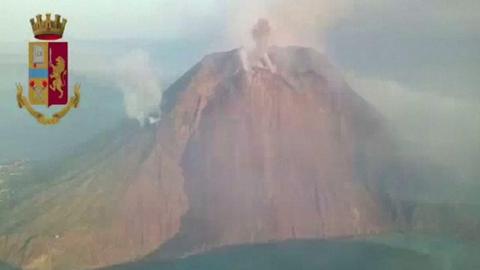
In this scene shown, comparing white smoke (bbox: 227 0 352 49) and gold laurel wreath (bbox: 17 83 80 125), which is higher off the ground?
white smoke (bbox: 227 0 352 49)

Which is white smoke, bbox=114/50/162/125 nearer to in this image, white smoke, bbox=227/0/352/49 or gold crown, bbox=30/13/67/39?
gold crown, bbox=30/13/67/39

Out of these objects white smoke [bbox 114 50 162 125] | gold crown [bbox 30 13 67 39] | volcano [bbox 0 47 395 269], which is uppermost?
gold crown [bbox 30 13 67 39]

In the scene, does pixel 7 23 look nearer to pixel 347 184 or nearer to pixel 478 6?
pixel 347 184

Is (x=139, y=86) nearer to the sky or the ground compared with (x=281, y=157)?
nearer to the sky

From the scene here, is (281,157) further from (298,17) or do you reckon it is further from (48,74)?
(48,74)

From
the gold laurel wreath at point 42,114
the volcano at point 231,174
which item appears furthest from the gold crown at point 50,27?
the volcano at point 231,174

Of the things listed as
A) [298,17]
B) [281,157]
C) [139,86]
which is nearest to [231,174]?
[281,157]

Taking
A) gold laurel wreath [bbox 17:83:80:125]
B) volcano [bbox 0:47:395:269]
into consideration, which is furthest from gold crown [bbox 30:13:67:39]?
volcano [bbox 0:47:395:269]
